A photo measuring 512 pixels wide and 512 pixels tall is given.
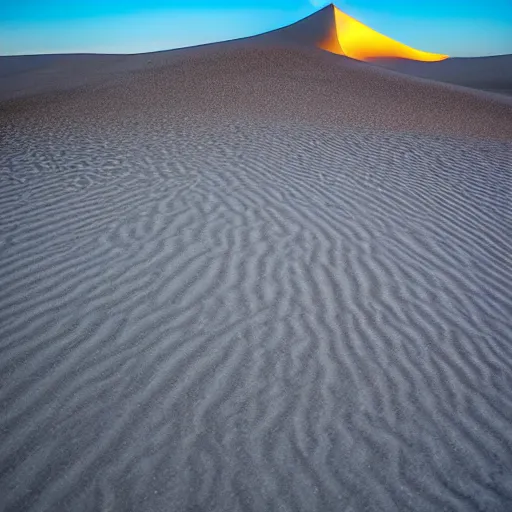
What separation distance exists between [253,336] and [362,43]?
4943 cm

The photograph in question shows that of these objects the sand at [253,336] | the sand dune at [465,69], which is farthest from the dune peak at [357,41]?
the sand at [253,336]

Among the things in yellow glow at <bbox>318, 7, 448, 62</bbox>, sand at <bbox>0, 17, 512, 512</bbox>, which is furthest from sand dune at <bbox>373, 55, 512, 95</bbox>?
sand at <bbox>0, 17, 512, 512</bbox>

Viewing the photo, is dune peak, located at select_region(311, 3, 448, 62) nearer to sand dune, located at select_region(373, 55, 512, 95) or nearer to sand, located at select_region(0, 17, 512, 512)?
sand dune, located at select_region(373, 55, 512, 95)

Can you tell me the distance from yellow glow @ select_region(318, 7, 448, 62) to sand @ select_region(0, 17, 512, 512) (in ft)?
122

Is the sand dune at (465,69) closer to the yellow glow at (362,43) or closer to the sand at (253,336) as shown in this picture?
the yellow glow at (362,43)

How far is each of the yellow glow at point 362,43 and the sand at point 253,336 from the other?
37242mm

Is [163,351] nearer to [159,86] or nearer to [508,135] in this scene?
[508,135]

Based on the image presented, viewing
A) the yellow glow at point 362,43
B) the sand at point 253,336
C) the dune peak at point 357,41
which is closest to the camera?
the sand at point 253,336

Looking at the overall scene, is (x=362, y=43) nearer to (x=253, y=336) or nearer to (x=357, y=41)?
(x=357, y=41)

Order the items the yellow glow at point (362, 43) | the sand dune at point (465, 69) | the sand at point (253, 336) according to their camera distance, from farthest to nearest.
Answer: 1. the yellow glow at point (362, 43)
2. the sand dune at point (465, 69)
3. the sand at point (253, 336)

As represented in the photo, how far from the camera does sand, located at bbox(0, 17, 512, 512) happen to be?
2.07 meters

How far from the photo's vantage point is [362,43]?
4475 cm

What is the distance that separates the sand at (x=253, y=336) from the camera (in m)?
2.07

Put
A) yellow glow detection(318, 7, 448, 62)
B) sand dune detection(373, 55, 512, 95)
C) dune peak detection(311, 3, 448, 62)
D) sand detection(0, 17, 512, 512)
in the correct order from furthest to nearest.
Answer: yellow glow detection(318, 7, 448, 62), dune peak detection(311, 3, 448, 62), sand dune detection(373, 55, 512, 95), sand detection(0, 17, 512, 512)
